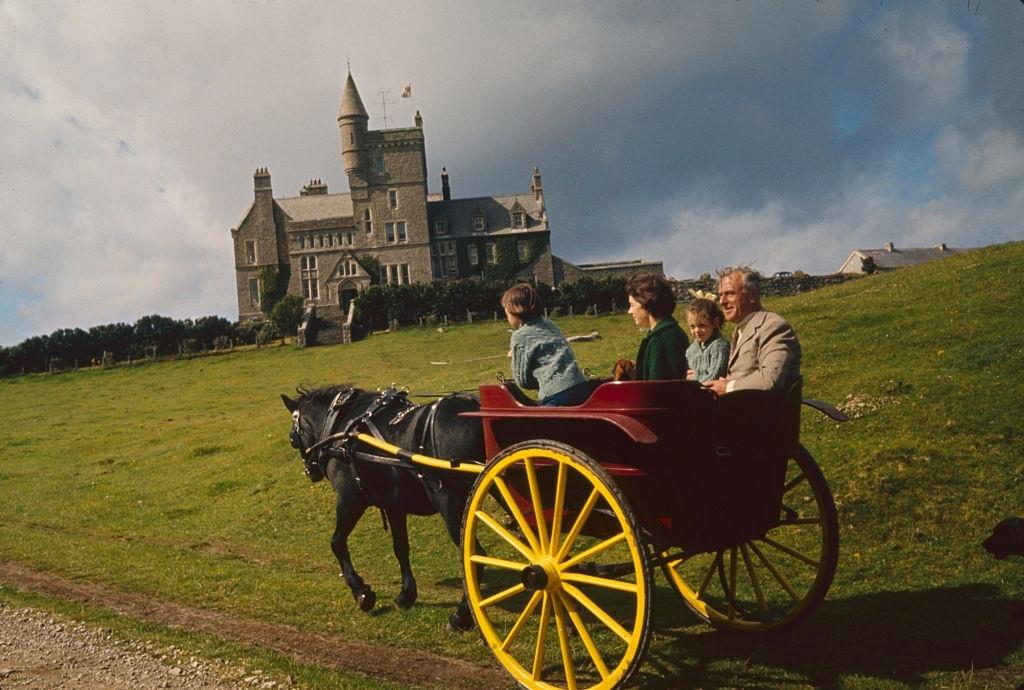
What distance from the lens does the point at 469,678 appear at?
22.5 ft

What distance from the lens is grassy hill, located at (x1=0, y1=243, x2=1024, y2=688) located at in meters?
7.03

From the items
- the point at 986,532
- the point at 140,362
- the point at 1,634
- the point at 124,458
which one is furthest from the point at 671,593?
the point at 140,362

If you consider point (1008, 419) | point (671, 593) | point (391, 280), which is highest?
point (391, 280)

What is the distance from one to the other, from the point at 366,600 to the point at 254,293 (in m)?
81.5

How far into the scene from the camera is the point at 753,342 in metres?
6.36

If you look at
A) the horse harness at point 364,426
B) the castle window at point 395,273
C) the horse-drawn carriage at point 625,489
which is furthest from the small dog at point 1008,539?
the castle window at point 395,273

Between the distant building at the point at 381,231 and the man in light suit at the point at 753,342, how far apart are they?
251ft

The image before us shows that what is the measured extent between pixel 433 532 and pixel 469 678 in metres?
6.12

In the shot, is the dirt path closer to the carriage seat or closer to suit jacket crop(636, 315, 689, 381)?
the carriage seat

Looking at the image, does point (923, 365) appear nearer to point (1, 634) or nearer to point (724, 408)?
point (724, 408)

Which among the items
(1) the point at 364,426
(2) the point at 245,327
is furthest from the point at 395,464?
(2) the point at 245,327

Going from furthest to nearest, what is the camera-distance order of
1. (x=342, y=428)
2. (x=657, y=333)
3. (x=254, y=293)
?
1. (x=254, y=293)
2. (x=342, y=428)
3. (x=657, y=333)

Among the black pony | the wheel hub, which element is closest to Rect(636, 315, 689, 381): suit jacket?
the wheel hub

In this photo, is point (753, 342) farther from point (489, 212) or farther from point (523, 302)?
point (489, 212)
